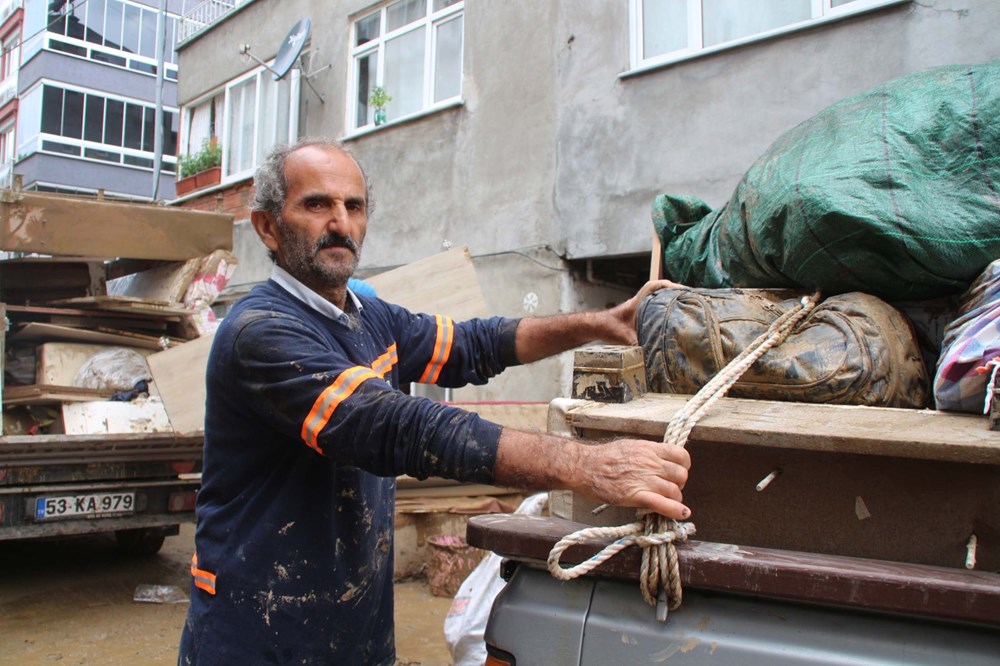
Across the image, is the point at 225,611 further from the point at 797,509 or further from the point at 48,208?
the point at 48,208

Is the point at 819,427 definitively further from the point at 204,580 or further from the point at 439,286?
the point at 439,286

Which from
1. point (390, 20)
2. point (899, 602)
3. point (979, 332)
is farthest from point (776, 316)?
point (390, 20)

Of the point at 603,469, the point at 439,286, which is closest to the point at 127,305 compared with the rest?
the point at 439,286

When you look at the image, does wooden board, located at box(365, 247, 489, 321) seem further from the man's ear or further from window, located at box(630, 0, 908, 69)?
window, located at box(630, 0, 908, 69)

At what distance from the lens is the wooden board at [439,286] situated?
14.5 ft

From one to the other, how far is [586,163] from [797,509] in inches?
212

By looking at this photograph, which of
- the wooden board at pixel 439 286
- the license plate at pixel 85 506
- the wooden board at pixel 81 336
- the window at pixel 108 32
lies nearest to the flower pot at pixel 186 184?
the wooden board at pixel 81 336

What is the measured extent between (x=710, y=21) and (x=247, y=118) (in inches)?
298

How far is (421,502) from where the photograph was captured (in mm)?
5129

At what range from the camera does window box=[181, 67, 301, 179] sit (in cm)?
1029

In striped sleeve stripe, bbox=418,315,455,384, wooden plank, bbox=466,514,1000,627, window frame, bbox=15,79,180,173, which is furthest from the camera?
window frame, bbox=15,79,180,173

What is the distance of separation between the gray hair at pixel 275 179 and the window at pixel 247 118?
25.8ft

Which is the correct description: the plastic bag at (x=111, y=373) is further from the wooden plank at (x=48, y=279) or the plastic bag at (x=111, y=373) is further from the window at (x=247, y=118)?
the window at (x=247, y=118)

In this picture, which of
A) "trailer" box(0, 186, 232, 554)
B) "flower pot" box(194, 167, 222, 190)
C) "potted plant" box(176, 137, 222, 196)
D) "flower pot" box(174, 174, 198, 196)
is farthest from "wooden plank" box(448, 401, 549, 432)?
"flower pot" box(174, 174, 198, 196)
